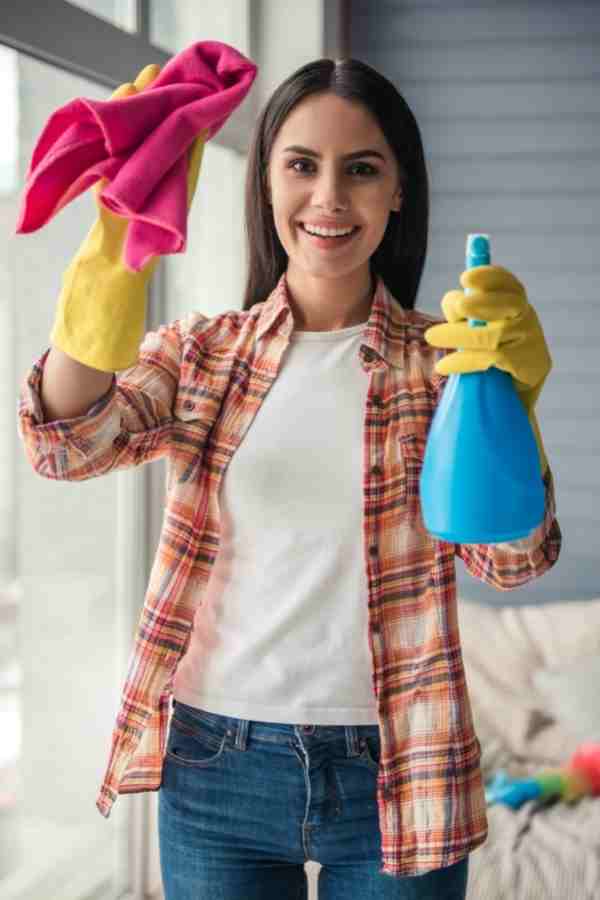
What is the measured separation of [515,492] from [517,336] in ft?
0.42

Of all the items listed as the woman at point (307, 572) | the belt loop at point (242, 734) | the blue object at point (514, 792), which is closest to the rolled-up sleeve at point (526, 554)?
the woman at point (307, 572)

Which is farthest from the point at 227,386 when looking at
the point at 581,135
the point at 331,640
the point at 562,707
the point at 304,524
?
the point at 581,135

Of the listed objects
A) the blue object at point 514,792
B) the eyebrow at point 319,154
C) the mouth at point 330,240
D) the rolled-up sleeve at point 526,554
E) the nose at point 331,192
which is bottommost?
the blue object at point 514,792

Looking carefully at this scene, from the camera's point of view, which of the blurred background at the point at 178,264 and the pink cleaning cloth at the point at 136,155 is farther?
the blurred background at the point at 178,264

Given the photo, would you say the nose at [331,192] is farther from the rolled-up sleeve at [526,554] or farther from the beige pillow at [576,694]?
the beige pillow at [576,694]

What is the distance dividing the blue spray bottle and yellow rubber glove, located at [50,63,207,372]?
0.91ft

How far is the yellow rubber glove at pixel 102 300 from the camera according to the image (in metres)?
0.93

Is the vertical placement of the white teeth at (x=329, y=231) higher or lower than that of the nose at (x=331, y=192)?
lower

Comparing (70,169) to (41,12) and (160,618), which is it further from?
(41,12)

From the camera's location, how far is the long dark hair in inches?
43.8

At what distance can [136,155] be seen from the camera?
3.00ft

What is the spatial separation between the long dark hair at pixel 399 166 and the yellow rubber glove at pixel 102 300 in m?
0.25

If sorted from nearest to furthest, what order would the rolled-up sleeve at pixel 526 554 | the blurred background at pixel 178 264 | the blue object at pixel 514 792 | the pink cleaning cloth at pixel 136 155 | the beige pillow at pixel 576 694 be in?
the pink cleaning cloth at pixel 136 155 → the rolled-up sleeve at pixel 526 554 → the blurred background at pixel 178 264 → the blue object at pixel 514 792 → the beige pillow at pixel 576 694

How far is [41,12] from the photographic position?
1.62 m
